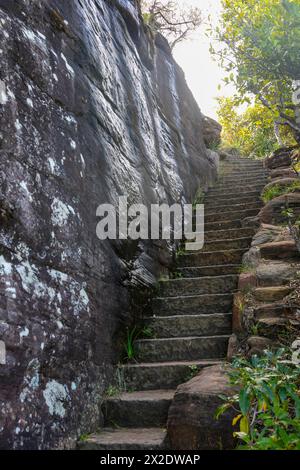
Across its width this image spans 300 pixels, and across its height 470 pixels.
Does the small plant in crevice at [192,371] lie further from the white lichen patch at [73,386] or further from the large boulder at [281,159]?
the large boulder at [281,159]

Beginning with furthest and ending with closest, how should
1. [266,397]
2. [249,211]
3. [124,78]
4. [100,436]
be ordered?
[249,211] < [124,78] < [100,436] < [266,397]

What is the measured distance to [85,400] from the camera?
113 inches

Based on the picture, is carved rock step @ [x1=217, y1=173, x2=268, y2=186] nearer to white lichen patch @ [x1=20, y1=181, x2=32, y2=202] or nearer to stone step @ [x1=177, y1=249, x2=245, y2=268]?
stone step @ [x1=177, y1=249, x2=245, y2=268]

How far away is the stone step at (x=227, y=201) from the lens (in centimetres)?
706

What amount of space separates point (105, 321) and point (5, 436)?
1357 mm

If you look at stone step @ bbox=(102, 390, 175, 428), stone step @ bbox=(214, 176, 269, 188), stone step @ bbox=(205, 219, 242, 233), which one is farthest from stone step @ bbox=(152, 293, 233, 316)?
stone step @ bbox=(214, 176, 269, 188)

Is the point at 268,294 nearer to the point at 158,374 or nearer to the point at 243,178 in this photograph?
the point at 158,374

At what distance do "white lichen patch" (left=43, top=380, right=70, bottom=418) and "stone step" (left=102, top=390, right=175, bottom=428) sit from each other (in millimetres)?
602

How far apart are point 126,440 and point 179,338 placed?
4.16 ft

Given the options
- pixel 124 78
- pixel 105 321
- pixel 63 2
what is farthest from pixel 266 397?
pixel 124 78

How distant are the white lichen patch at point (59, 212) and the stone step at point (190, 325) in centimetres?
166

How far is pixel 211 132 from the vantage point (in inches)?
461

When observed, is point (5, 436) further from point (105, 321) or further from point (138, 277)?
point (138, 277)

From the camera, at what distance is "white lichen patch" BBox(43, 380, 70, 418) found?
7.99 ft
